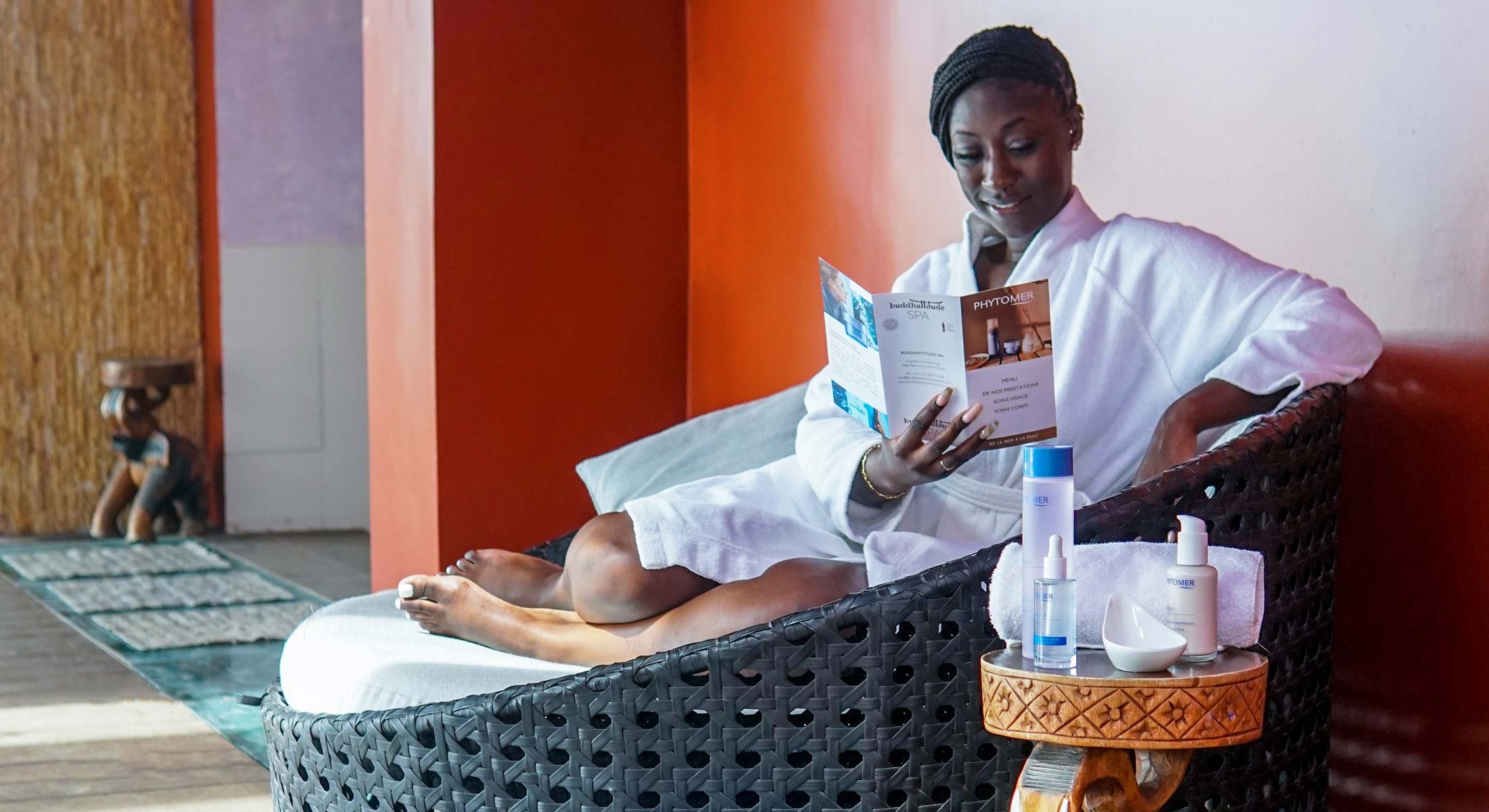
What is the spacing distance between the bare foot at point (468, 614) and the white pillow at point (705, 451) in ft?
1.47

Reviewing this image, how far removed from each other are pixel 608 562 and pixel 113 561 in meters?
3.91

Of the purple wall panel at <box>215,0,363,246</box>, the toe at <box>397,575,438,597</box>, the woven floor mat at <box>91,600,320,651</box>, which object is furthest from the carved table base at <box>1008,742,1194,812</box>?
the purple wall panel at <box>215,0,363,246</box>

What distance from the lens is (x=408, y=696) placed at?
1839 millimetres

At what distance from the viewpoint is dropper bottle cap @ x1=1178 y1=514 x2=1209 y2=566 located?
135 centimetres

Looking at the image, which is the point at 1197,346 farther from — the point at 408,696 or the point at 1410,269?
the point at 408,696

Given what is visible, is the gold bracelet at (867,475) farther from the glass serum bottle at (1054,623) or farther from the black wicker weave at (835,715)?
the glass serum bottle at (1054,623)

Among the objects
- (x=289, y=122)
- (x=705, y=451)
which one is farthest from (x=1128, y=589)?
(x=289, y=122)

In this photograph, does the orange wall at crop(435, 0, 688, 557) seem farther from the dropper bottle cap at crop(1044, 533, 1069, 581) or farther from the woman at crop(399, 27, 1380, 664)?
the dropper bottle cap at crop(1044, 533, 1069, 581)

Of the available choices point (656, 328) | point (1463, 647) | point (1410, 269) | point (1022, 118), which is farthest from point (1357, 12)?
point (656, 328)

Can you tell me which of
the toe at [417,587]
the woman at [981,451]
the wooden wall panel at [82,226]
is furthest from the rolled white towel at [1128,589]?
the wooden wall panel at [82,226]

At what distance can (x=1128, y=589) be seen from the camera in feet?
4.52

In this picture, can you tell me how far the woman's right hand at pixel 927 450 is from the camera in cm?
173

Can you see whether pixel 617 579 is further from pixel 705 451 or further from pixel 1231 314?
pixel 1231 314

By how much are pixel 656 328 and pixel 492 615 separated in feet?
5.22
